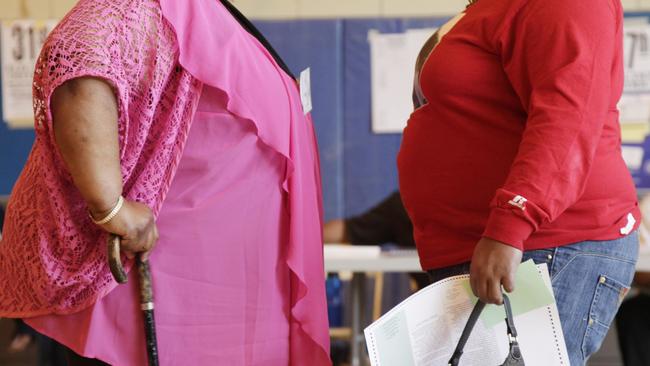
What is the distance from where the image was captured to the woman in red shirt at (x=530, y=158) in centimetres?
106

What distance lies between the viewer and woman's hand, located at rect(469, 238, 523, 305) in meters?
1.06

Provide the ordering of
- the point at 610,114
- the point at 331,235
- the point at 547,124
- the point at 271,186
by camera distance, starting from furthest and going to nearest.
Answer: the point at 331,235, the point at 271,186, the point at 610,114, the point at 547,124

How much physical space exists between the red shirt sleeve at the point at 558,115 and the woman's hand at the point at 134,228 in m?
0.49

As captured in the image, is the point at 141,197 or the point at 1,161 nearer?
the point at 141,197

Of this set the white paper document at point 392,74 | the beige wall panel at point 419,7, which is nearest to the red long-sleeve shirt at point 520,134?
the white paper document at point 392,74

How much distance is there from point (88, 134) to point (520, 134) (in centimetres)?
62

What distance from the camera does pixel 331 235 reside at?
13.5 ft

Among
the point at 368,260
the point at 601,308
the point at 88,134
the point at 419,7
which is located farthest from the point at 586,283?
the point at 419,7

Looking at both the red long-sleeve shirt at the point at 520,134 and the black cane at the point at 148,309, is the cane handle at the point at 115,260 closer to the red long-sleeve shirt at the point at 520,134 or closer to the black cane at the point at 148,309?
the black cane at the point at 148,309

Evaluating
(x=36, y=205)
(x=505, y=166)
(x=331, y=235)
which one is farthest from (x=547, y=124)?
(x=331, y=235)

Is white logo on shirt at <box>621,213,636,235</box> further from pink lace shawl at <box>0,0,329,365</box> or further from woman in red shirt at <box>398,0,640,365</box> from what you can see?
pink lace shawl at <box>0,0,329,365</box>

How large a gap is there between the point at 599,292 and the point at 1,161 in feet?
12.1

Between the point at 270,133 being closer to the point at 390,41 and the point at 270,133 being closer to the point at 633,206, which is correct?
the point at 633,206

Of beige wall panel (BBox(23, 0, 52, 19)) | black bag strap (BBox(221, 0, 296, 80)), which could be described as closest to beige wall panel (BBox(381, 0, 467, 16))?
beige wall panel (BBox(23, 0, 52, 19))
